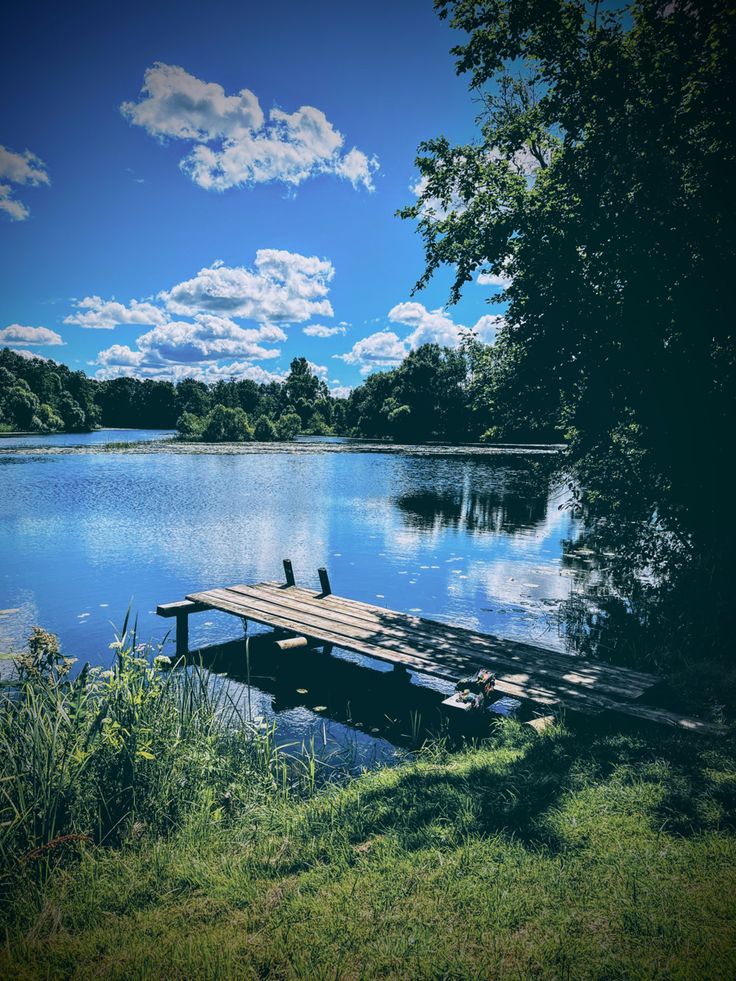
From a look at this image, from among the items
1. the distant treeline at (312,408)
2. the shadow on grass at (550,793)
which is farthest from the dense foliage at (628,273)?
the distant treeline at (312,408)

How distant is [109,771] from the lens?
565 centimetres

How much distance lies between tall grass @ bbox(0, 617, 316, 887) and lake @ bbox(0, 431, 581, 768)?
103 inches

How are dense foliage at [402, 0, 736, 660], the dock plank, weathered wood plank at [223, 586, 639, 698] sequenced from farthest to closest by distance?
dense foliage at [402, 0, 736, 660] → weathered wood plank at [223, 586, 639, 698] → the dock plank

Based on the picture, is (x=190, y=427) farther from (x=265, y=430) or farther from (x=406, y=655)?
(x=406, y=655)

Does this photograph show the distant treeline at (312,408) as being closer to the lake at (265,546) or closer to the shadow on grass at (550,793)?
the lake at (265,546)

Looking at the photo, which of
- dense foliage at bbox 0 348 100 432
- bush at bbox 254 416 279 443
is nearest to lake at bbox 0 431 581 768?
bush at bbox 254 416 279 443

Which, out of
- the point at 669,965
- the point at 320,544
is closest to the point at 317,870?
the point at 669,965

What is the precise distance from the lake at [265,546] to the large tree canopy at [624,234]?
8.35 feet

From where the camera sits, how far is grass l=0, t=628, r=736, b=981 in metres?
3.63

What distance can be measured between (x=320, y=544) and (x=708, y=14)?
17919 millimetres

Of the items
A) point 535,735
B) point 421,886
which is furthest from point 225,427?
point 421,886

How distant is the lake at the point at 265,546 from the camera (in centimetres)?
1409

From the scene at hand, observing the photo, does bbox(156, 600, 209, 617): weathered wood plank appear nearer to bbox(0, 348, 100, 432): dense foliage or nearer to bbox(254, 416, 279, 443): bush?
bbox(254, 416, 279, 443): bush

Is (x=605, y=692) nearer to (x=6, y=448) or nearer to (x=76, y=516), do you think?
(x=76, y=516)
